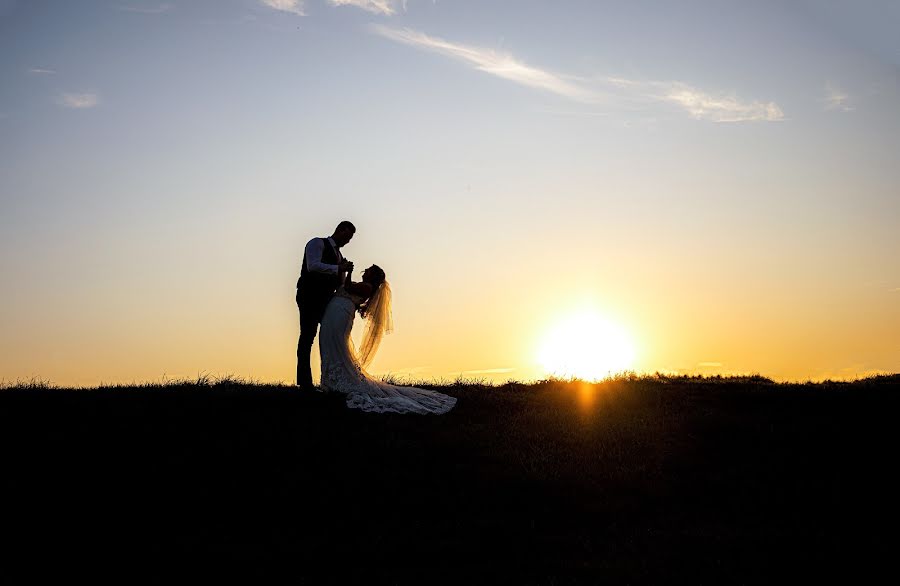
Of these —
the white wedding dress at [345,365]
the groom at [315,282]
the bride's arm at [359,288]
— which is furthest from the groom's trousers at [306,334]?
the bride's arm at [359,288]

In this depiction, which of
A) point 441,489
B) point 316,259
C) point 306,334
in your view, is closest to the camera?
point 441,489

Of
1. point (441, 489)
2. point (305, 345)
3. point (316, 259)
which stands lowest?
point (441, 489)

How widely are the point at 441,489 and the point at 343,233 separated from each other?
26.0 feet

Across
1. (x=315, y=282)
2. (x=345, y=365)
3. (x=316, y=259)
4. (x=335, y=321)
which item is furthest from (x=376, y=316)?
(x=316, y=259)

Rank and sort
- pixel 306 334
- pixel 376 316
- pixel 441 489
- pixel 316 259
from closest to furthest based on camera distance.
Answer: pixel 441 489
pixel 316 259
pixel 306 334
pixel 376 316

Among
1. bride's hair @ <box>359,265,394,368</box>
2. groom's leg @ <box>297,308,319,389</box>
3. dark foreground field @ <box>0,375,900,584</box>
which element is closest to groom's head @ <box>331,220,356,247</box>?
bride's hair @ <box>359,265,394,368</box>

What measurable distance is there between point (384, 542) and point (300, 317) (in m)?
8.79

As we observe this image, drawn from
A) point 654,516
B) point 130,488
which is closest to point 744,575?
point 654,516

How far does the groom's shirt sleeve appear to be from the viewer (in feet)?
62.1

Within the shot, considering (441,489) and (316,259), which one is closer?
(441,489)

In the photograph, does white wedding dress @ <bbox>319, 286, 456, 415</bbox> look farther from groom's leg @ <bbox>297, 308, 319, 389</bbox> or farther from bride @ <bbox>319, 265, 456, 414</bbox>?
groom's leg @ <bbox>297, 308, 319, 389</bbox>

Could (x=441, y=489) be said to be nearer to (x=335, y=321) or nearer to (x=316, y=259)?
(x=335, y=321)

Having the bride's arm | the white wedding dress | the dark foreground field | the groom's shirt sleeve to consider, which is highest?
the groom's shirt sleeve

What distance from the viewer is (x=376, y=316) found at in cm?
2017
